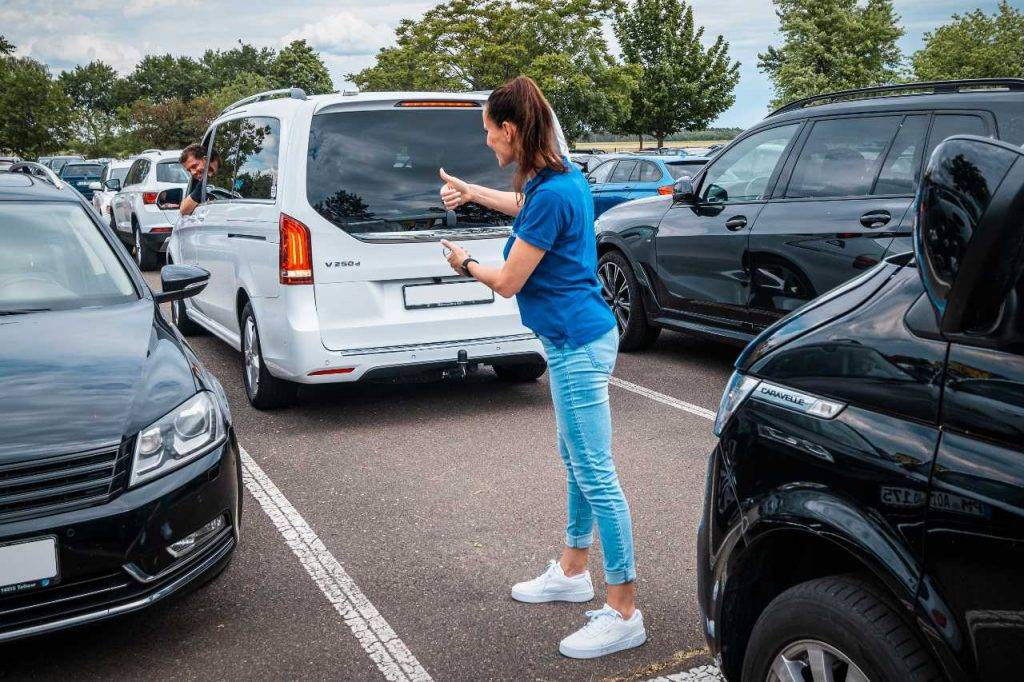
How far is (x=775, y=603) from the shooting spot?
227cm

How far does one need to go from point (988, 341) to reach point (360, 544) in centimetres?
305

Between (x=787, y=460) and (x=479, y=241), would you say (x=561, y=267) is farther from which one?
(x=479, y=241)

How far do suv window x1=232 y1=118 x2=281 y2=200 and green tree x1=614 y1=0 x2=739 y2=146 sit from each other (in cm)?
5451

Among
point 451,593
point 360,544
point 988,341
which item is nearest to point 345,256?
point 360,544

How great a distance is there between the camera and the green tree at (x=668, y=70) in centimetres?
6009

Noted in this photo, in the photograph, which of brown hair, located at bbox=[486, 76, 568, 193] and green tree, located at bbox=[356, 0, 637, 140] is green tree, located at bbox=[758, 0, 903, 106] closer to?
green tree, located at bbox=[356, 0, 637, 140]

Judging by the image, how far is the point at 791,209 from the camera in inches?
261

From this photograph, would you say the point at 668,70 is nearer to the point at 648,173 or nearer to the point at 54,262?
the point at 648,173

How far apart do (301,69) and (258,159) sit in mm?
96962

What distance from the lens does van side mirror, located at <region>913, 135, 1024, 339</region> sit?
1763mm

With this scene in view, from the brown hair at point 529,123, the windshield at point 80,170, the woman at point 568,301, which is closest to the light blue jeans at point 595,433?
the woman at point 568,301

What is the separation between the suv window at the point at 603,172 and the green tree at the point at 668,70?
42.0m

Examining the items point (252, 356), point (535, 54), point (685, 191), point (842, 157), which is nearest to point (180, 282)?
point (252, 356)

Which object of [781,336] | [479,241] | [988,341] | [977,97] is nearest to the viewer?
[988,341]
